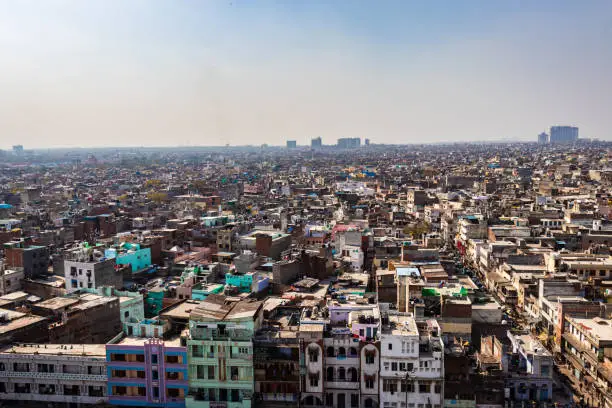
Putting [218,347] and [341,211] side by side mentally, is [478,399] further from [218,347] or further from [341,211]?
[341,211]

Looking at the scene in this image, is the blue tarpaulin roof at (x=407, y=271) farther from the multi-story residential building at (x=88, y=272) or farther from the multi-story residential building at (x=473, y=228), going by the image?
the multi-story residential building at (x=473, y=228)

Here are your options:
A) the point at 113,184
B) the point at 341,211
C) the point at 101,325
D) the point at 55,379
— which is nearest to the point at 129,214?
the point at 341,211

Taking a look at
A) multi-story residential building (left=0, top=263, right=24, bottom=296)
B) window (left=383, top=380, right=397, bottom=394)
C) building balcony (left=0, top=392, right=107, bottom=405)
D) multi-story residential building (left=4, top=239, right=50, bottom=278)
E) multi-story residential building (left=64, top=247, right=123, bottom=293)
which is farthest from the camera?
multi-story residential building (left=4, top=239, right=50, bottom=278)

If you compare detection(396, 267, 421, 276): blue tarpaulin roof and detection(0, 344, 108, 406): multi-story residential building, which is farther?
detection(396, 267, 421, 276): blue tarpaulin roof

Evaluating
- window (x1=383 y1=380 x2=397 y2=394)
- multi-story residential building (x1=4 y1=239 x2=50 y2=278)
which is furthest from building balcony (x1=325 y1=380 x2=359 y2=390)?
multi-story residential building (x1=4 y1=239 x2=50 y2=278)

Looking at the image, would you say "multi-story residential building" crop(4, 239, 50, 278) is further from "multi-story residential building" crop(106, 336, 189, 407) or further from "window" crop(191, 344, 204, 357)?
"window" crop(191, 344, 204, 357)

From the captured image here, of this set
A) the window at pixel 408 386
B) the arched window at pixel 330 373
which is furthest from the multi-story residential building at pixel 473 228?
the arched window at pixel 330 373

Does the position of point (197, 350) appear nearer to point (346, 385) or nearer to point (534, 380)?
point (346, 385)
